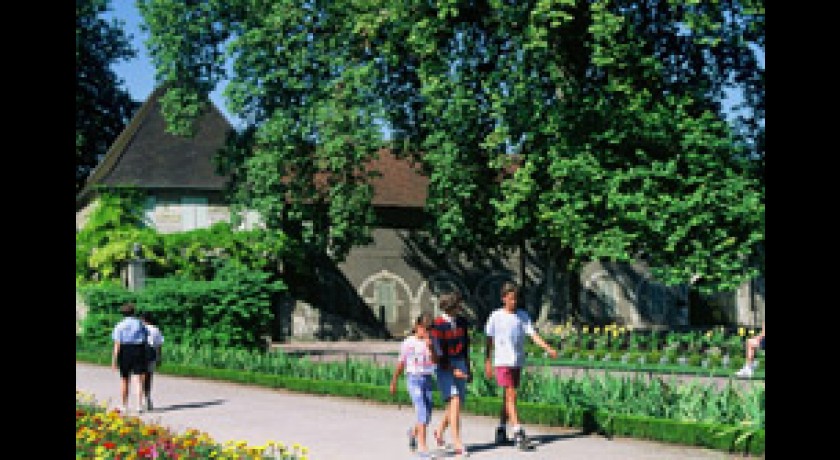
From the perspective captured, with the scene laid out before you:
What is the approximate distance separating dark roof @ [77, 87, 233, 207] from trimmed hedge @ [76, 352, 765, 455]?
21.1m

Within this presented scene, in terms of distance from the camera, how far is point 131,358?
14672mm

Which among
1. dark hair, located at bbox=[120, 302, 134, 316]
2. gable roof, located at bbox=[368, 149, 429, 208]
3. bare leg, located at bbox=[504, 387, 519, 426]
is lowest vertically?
bare leg, located at bbox=[504, 387, 519, 426]

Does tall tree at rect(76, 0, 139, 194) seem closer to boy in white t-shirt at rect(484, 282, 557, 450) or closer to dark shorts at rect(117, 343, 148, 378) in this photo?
dark shorts at rect(117, 343, 148, 378)

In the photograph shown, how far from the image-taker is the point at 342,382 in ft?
56.2

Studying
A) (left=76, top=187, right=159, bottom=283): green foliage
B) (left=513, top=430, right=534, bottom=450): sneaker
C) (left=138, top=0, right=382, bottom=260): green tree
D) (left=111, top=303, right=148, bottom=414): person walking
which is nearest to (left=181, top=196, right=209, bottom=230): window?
(left=76, top=187, right=159, bottom=283): green foliage

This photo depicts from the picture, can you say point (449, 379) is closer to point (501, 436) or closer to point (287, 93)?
point (501, 436)

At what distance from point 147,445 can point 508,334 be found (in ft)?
13.1

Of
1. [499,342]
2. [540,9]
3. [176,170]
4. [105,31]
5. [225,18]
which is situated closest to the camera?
[499,342]

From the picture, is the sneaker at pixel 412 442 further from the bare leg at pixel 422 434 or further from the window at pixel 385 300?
the window at pixel 385 300

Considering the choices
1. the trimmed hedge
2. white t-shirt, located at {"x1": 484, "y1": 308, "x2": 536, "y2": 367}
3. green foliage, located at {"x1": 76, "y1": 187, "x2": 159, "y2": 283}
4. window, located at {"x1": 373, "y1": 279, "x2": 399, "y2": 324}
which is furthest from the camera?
window, located at {"x1": 373, "y1": 279, "x2": 399, "y2": 324}

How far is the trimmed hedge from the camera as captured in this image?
10617mm
